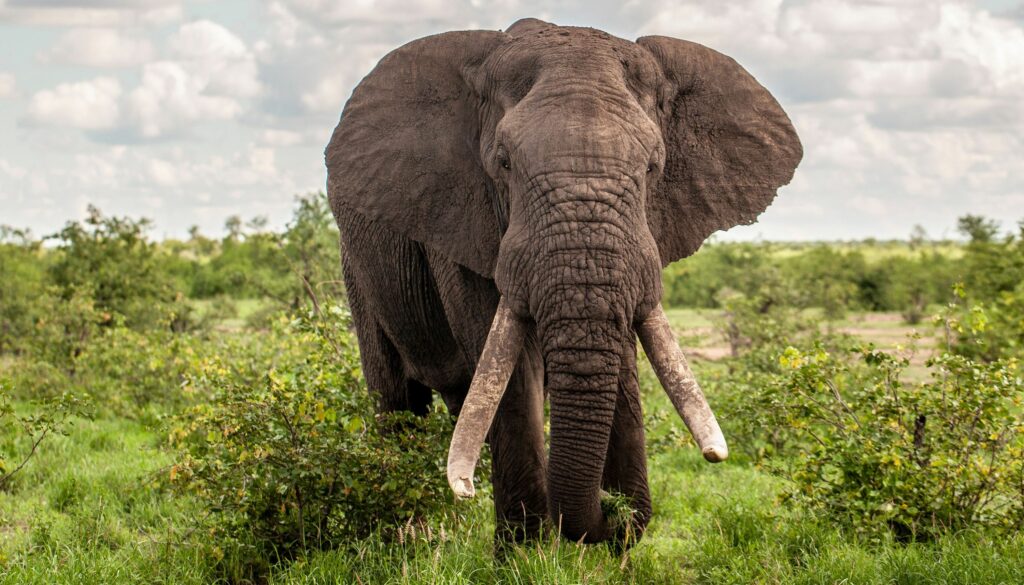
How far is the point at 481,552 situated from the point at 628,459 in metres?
0.83

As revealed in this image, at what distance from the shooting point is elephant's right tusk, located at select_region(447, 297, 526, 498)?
15.2 feet

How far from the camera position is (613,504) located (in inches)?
219

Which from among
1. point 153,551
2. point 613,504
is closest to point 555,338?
point 613,504

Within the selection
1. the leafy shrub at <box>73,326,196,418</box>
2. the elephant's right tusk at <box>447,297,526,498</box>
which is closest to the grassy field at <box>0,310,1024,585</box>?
the elephant's right tusk at <box>447,297,526,498</box>

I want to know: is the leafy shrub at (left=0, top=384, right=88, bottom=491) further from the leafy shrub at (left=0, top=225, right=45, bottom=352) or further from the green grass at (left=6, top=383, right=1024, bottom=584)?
the leafy shrub at (left=0, top=225, right=45, bottom=352)

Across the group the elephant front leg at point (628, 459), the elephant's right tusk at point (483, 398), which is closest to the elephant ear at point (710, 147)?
the elephant front leg at point (628, 459)

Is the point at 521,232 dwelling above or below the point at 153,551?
above

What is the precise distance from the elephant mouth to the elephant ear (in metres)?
0.73

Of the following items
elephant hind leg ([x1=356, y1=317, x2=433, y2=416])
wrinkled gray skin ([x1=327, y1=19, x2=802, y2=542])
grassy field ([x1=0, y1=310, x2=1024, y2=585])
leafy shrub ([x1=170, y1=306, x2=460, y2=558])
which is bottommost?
grassy field ([x1=0, y1=310, x2=1024, y2=585])

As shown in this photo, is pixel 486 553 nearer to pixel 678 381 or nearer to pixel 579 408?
pixel 579 408

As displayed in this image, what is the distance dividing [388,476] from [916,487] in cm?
280

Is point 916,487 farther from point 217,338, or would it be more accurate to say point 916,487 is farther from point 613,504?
point 217,338

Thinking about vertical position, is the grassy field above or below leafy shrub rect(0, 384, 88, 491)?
below

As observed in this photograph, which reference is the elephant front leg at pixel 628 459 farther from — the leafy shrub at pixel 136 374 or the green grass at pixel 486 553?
the leafy shrub at pixel 136 374
